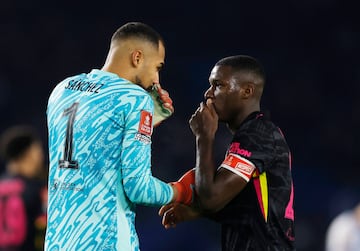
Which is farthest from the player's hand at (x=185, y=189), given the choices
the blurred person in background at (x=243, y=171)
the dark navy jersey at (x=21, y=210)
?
the dark navy jersey at (x=21, y=210)

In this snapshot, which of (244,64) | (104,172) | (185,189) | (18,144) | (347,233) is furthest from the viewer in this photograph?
(347,233)

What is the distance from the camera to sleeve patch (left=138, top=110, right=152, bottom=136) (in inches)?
144

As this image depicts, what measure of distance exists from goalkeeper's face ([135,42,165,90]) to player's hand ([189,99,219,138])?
0.92 ft

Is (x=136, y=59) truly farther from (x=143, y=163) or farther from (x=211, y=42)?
(x=211, y=42)

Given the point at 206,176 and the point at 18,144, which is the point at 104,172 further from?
the point at 18,144

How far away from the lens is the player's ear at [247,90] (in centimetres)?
409

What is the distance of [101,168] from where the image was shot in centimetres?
364

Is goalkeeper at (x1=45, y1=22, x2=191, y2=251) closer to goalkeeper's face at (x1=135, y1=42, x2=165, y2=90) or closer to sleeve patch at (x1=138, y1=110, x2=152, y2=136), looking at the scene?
sleeve patch at (x1=138, y1=110, x2=152, y2=136)

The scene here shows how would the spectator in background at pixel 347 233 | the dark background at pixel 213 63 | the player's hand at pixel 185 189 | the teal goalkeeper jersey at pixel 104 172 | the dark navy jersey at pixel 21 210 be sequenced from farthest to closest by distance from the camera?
the dark background at pixel 213 63
the spectator in background at pixel 347 233
the dark navy jersey at pixel 21 210
the player's hand at pixel 185 189
the teal goalkeeper jersey at pixel 104 172

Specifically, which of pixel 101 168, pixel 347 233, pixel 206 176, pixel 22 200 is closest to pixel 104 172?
pixel 101 168

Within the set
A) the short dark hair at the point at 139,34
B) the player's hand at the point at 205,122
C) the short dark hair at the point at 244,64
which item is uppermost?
the short dark hair at the point at 139,34

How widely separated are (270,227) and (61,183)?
1.03m

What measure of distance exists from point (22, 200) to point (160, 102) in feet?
8.98

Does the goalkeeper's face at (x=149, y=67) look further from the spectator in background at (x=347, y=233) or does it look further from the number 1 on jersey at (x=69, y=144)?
the spectator in background at (x=347, y=233)
